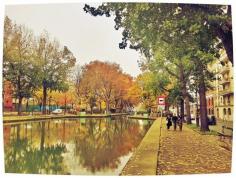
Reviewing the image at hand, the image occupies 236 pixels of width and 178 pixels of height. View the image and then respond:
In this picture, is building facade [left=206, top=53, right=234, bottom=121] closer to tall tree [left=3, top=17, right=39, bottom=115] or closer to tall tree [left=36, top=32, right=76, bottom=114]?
tall tree [left=36, top=32, right=76, bottom=114]

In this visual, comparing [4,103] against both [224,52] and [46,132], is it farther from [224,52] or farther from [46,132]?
[224,52]

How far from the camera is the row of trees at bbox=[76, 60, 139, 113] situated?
15258 millimetres

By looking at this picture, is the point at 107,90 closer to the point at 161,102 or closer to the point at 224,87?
the point at 161,102

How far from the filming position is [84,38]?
13469 mm

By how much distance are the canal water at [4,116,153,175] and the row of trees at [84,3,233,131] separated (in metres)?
2.52

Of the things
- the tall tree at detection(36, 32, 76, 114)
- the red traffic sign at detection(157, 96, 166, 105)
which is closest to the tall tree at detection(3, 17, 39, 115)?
the tall tree at detection(36, 32, 76, 114)

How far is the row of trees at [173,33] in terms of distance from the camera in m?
13.8

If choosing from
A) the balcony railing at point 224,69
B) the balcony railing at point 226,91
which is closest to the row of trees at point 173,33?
the balcony railing at point 224,69

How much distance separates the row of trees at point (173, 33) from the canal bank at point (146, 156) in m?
1.80

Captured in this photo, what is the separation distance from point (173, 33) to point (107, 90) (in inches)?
127

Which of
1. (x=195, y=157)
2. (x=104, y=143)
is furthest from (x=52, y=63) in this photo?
(x=195, y=157)

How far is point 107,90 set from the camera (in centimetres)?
1608

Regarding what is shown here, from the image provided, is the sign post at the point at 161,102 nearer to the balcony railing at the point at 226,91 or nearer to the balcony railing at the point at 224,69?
the balcony railing at the point at 226,91

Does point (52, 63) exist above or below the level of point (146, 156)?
above
